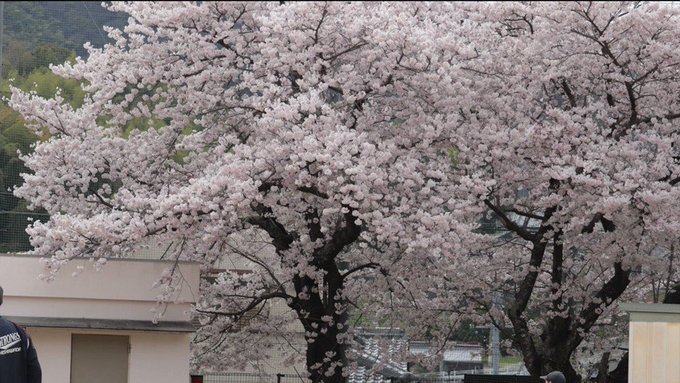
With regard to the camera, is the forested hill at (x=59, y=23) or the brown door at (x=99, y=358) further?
the forested hill at (x=59, y=23)

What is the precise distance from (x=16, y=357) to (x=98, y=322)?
5.42m

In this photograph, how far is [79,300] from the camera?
1438 cm

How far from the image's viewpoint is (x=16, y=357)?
8.73m

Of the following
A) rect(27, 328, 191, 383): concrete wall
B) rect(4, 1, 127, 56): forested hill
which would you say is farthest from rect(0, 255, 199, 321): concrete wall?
rect(4, 1, 127, 56): forested hill

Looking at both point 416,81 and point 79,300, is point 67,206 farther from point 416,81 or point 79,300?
point 416,81

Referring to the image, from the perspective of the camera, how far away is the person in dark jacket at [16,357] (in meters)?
8.62

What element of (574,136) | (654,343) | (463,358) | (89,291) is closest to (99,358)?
(89,291)

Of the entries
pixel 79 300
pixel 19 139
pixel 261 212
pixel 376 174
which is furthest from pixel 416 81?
pixel 19 139

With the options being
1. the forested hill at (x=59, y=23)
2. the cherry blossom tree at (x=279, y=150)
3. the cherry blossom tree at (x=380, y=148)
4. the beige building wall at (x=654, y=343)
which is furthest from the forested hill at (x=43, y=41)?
the beige building wall at (x=654, y=343)

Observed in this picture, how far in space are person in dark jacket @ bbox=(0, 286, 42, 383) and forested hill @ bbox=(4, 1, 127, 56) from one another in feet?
60.2

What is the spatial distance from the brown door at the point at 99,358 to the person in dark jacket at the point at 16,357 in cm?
537

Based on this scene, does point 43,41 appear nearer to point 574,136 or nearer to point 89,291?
point 89,291

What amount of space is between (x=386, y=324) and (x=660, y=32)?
729 centimetres

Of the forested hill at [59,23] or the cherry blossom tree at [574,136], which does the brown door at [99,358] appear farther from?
the forested hill at [59,23]
